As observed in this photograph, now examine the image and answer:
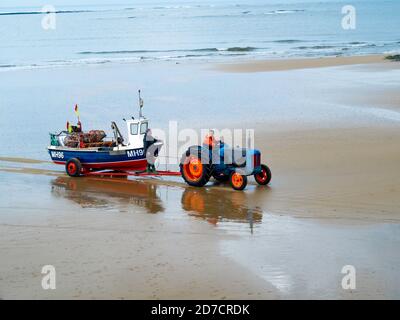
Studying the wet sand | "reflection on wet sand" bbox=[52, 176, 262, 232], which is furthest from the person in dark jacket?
the wet sand

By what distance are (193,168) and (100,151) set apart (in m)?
2.57

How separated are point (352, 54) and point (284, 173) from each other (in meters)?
32.6

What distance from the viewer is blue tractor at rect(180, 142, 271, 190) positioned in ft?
50.7

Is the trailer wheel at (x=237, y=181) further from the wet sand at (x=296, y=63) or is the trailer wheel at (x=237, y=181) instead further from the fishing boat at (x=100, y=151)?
the wet sand at (x=296, y=63)

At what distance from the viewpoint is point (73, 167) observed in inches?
680

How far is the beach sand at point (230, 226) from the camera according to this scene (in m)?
10.3

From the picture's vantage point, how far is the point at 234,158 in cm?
1569

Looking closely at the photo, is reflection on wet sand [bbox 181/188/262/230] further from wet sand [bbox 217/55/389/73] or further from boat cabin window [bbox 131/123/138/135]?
wet sand [bbox 217/55/389/73]

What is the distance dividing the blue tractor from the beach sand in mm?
260

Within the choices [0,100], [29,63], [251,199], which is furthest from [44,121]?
[29,63]

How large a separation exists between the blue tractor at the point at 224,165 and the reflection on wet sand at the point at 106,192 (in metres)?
0.97

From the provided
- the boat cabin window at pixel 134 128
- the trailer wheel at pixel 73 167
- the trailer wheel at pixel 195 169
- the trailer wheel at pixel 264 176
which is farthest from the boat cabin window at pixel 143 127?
the trailer wheel at pixel 264 176
